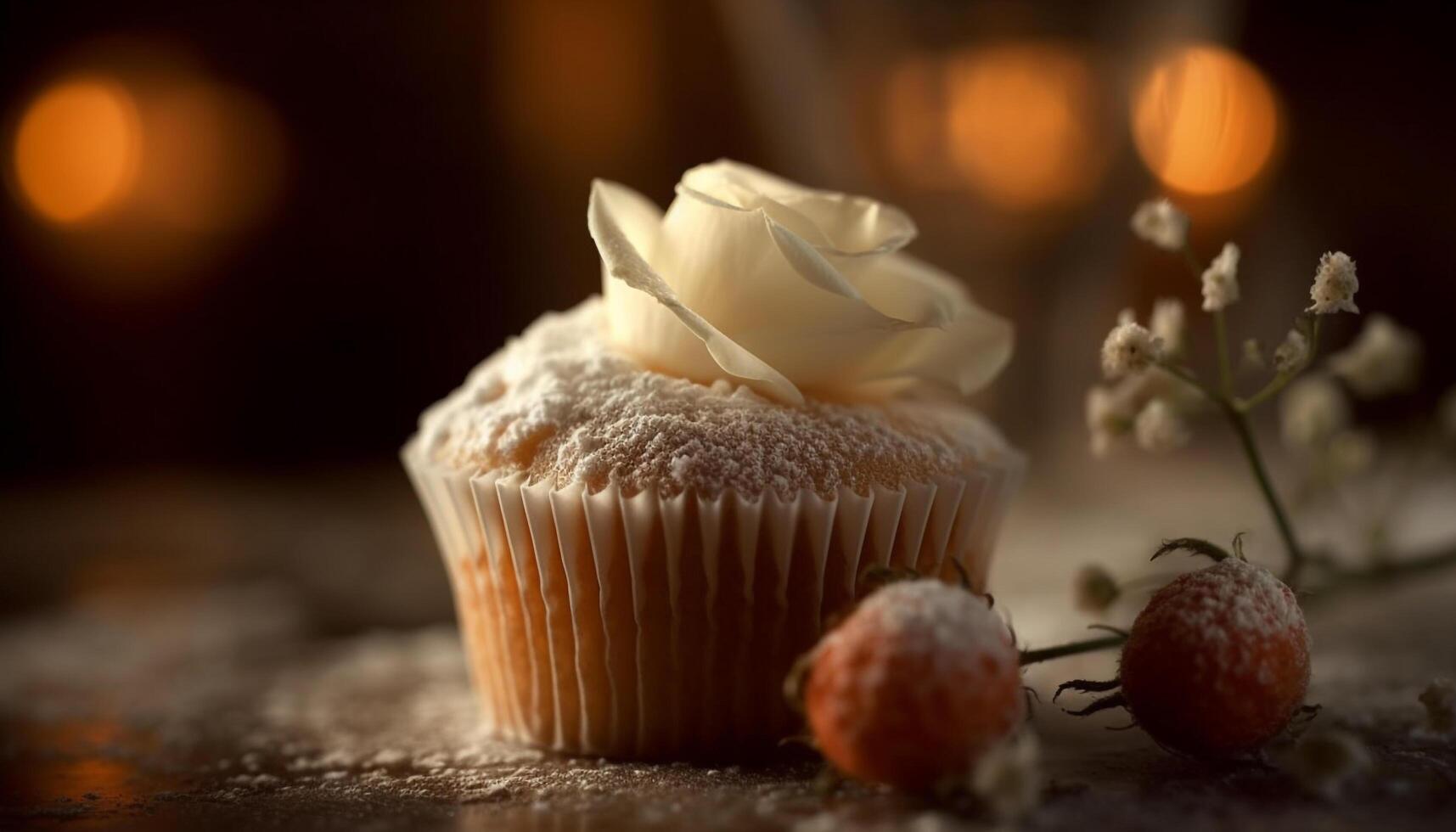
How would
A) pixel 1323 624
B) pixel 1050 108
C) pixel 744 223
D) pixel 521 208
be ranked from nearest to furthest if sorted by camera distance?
pixel 744 223, pixel 1323 624, pixel 1050 108, pixel 521 208

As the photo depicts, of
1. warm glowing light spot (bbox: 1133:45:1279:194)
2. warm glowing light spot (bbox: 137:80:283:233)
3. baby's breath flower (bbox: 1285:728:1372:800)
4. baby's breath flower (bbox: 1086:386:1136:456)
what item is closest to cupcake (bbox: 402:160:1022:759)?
baby's breath flower (bbox: 1086:386:1136:456)

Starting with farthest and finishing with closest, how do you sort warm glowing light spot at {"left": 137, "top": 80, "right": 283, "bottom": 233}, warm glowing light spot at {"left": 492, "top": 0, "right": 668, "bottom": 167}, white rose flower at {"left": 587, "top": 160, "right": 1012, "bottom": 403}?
warm glowing light spot at {"left": 492, "top": 0, "right": 668, "bottom": 167}
warm glowing light spot at {"left": 137, "top": 80, "right": 283, "bottom": 233}
white rose flower at {"left": 587, "top": 160, "right": 1012, "bottom": 403}

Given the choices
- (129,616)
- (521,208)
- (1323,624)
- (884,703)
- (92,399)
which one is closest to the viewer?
(884,703)

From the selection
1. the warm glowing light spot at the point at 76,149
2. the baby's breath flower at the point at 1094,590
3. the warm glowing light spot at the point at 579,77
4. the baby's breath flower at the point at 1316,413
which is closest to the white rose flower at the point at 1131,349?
the baby's breath flower at the point at 1094,590

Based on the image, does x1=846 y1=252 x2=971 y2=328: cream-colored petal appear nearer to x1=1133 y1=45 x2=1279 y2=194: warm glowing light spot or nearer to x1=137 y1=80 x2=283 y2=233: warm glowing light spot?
x1=1133 y1=45 x2=1279 y2=194: warm glowing light spot

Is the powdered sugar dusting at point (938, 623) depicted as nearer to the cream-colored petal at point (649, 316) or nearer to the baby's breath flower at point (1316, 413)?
the cream-colored petal at point (649, 316)

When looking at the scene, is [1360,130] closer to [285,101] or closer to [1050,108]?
[1050,108]

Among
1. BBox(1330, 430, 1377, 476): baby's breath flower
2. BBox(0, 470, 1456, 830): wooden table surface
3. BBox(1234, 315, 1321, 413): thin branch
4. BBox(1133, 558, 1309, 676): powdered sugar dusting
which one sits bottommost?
BBox(0, 470, 1456, 830): wooden table surface

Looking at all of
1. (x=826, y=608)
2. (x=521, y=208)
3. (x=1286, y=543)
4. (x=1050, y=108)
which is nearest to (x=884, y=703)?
(x=826, y=608)
